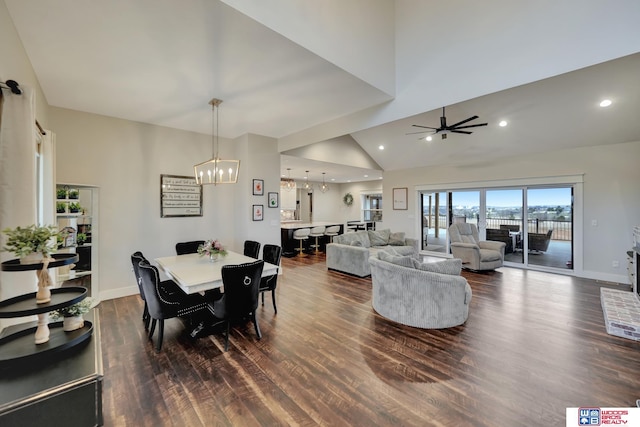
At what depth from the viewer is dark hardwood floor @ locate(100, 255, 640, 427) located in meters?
1.92

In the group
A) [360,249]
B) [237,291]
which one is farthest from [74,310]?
[360,249]

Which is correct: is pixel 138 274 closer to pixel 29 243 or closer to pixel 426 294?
pixel 29 243

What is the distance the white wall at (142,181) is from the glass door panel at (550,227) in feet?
20.9

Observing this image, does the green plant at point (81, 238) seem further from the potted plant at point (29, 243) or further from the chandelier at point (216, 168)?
the potted plant at point (29, 243)

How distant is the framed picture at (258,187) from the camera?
17.7 feet

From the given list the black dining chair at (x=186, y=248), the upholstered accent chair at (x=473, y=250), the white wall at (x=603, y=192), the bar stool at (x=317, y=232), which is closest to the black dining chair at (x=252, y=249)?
the black dining chair at (x=186, y=248)

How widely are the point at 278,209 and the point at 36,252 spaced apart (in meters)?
4.43

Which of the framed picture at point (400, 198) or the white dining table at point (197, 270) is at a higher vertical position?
the framed picture at point (400, 198)

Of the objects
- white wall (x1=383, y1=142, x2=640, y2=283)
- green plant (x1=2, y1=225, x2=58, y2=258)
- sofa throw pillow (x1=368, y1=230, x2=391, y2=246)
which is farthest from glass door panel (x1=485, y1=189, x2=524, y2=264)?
green plant (x1=2, y1=225, x2=58, y2=258)

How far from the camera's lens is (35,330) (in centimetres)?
168

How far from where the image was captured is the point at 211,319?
329cm

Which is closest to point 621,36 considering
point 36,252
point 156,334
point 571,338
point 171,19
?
point 571,338

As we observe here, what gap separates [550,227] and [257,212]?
6861 millimetres

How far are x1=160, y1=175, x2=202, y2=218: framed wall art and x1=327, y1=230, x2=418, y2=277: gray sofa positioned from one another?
9.97 feet
